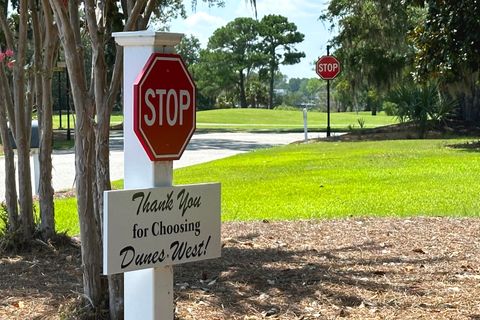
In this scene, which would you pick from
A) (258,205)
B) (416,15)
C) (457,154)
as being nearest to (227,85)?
(416,15)

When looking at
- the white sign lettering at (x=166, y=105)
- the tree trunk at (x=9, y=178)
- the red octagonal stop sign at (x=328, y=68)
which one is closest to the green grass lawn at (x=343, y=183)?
the tree trunk at (x=9, y=178)

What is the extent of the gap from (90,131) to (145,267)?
5.69 feet

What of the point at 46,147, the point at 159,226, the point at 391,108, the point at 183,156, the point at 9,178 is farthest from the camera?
the point at 391,108

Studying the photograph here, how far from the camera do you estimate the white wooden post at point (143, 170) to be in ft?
10.6

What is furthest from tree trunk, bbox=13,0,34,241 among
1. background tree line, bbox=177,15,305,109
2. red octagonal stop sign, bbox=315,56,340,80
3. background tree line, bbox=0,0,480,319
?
background tree line, bbox=177,15,305,109

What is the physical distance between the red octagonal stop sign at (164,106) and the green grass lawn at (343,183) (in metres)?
5.69

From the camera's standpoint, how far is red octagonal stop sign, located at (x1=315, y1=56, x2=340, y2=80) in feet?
97.8

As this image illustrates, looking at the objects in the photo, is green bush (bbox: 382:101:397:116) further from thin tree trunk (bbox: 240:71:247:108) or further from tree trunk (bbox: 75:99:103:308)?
tree trunk (bbox: 75:99:103:308)

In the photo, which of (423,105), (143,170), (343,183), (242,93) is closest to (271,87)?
(242,93)

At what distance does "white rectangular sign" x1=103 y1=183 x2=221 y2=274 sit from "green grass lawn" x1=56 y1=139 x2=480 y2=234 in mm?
5605

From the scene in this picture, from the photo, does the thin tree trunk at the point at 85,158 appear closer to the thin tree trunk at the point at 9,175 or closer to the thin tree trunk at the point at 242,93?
the thin tree trunk at the point at 9,175

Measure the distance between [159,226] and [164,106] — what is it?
48 cm

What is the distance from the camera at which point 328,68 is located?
29.9m

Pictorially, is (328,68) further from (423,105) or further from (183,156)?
(183,156)
